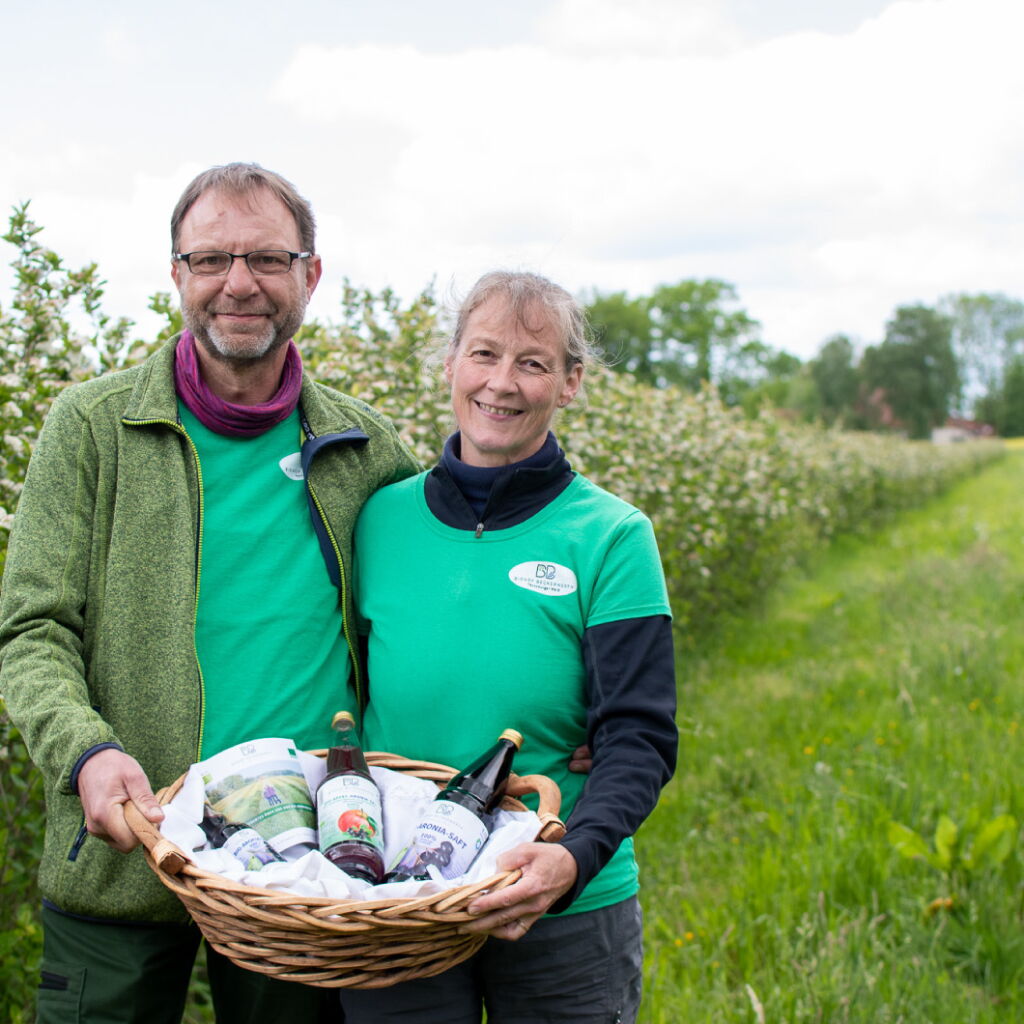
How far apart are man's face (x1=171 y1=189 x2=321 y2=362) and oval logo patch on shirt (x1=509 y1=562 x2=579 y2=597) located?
826 mm

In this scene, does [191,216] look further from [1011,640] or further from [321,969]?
[1011,640]

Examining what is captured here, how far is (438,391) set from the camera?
4641mm

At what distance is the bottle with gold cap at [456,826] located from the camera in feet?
6.55

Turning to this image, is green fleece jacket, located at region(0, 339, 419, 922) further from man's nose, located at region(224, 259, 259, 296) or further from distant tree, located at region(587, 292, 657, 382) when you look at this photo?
distant tree, located at region(587, 292, 657, 382)

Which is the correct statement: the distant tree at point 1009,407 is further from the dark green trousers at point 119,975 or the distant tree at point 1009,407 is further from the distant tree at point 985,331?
the dark green trousers at point 119,975

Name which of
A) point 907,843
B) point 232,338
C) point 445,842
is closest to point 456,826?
point 445,842

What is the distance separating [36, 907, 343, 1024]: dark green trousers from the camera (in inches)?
89.9

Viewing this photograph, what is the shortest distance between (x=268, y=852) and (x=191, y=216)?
58.1 inches

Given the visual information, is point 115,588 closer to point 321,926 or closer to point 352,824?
point 352,824

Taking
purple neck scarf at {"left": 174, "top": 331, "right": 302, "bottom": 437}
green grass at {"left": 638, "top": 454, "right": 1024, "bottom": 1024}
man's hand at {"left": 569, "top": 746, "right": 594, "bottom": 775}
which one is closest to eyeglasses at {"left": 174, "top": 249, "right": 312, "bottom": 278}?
purple neck scarf at {"left": 174, "top": 331, "right": 302, "bottom": 437}

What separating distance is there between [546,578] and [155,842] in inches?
37.4

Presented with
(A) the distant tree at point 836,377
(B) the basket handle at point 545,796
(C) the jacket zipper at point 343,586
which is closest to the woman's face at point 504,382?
(C) the jacket zipper at point 343,586

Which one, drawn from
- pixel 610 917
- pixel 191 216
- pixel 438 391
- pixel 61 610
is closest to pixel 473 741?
pixel 610 917

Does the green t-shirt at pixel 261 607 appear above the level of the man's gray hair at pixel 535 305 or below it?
below
